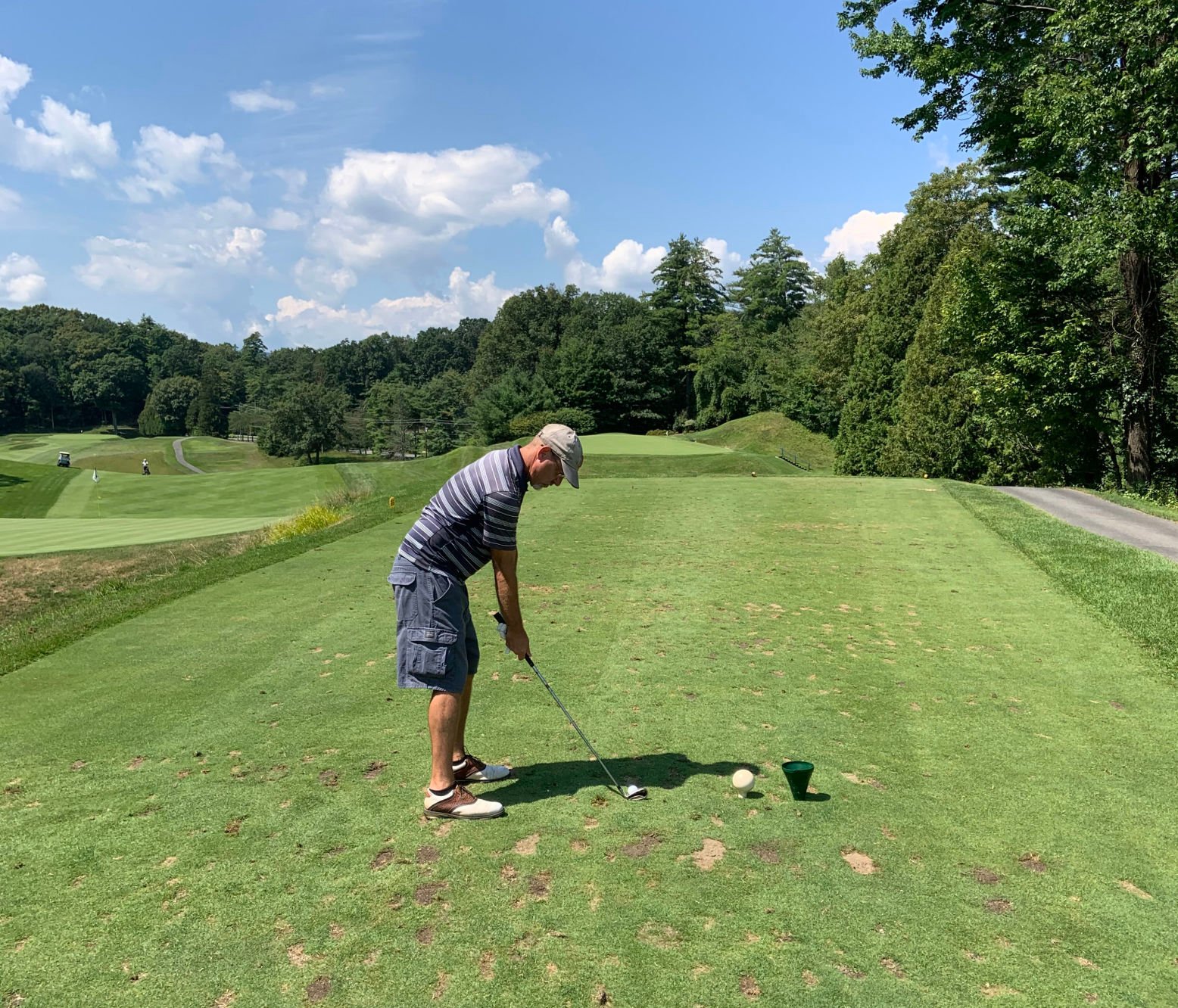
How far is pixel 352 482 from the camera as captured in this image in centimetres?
3600

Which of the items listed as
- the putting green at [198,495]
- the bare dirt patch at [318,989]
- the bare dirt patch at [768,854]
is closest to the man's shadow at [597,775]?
the bare dirt patch at [768,854]

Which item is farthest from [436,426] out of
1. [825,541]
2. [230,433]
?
[825,541]

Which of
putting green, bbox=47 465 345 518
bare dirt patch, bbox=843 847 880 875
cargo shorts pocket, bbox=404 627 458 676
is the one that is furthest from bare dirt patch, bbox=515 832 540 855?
putting green, bbox=47 465 345 518

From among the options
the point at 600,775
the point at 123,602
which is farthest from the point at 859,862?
the point at 123,602

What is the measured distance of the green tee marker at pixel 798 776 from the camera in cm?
418

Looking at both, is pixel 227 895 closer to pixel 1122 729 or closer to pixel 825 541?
pixel 1122 729

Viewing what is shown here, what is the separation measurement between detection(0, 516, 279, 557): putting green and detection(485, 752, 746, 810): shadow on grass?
1618 cm

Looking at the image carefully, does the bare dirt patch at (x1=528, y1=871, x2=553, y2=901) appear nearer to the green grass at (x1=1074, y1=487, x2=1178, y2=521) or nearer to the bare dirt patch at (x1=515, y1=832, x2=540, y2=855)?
the bare dirt patch at (x1=515, y1=832, x2=540, y2=855)

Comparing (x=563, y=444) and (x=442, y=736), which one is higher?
(x=563, y=444)

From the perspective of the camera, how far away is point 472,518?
419 cm

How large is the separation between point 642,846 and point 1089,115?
67.6 feet

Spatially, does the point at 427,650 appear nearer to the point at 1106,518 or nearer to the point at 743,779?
the point at 743,779

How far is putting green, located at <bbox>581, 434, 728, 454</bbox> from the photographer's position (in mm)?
38059

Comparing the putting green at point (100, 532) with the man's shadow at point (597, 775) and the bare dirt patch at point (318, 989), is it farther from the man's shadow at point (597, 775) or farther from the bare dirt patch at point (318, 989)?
the bare dirt patch at point (318, 989)
